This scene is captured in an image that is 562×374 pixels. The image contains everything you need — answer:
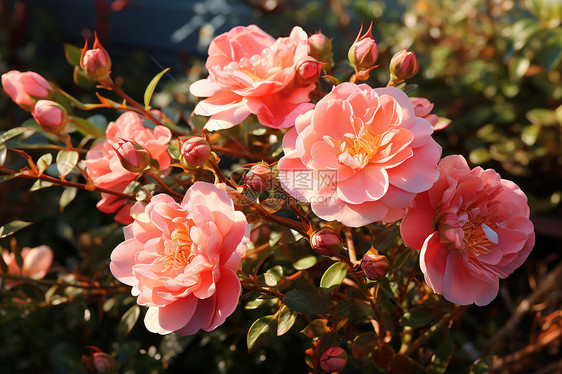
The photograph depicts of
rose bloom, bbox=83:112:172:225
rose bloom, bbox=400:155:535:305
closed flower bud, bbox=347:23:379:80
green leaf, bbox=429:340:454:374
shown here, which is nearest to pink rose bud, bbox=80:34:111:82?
rose bloom, bbox=83:112:172:225

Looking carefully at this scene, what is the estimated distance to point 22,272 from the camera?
85cm

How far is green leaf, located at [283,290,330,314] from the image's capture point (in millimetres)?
526

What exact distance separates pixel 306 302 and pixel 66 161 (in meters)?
0.39

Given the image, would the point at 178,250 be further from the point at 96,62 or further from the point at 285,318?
the point at 96,62

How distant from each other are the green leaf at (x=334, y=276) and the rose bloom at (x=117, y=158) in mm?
255

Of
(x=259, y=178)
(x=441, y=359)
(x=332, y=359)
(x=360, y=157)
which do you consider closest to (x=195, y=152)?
(x=259, y=178)

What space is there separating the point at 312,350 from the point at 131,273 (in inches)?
9.1

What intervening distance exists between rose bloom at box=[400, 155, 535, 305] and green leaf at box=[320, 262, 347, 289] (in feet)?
0.28

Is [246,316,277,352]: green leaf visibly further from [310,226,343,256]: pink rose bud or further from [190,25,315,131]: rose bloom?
[190,25,315,131]: rose bloom

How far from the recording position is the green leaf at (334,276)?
0.52m

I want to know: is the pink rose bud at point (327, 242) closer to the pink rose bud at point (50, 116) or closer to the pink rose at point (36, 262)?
the pink rose bud at point (50, 116)

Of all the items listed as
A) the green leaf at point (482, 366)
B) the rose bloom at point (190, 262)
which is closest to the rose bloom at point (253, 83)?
the rose bloom at point (190, 262)

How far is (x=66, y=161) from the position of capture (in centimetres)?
66

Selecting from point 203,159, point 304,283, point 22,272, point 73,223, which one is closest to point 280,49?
point 203,159
